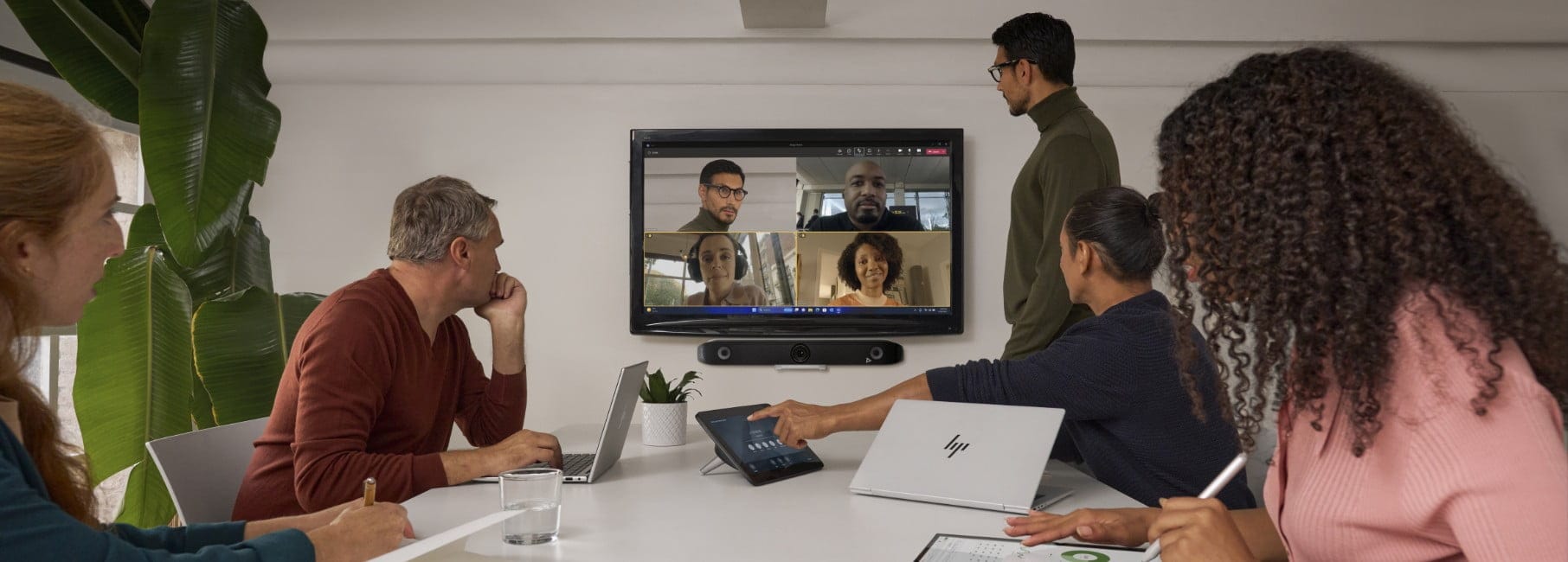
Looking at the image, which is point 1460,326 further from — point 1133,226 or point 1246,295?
point 1133,226

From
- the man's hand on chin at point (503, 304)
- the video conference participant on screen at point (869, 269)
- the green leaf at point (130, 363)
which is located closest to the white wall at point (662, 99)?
the video conference participant on screen at point (869, 269)

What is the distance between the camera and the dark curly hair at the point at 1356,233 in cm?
92

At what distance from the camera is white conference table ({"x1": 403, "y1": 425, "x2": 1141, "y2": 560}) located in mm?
1306

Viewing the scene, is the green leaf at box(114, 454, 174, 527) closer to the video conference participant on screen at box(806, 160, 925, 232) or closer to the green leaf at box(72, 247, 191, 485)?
the green leaf at box(72, 247, 191, 485)

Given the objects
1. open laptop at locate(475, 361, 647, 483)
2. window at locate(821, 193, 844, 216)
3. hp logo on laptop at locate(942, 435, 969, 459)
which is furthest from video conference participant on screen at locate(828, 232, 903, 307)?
hp logo on laptop at locate(942, 435, 969, 459)

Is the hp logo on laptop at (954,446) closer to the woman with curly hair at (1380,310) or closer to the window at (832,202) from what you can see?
the woman with curly hair at (1380,310)

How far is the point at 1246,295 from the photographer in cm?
104

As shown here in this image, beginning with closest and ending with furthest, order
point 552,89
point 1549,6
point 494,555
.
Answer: point 494,555
point 1549,6
point 552,89

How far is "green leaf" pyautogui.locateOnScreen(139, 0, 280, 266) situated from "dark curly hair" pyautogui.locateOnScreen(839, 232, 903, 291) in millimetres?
1957

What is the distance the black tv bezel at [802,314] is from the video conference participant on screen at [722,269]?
0.24 feet

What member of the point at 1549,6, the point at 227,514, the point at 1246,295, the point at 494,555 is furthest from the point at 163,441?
the point at 1549,6

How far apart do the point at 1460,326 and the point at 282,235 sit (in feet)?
12.9

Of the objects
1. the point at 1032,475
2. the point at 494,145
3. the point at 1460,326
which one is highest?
the point at 494,145

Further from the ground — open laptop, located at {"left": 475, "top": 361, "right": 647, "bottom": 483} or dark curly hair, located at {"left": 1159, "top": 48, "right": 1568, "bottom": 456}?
dark curly hair, located at {"left": 1159, "top": 48, "right": 1568, "bottom": 456}
